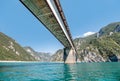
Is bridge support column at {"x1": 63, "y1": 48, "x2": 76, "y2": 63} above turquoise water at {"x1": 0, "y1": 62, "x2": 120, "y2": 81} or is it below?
above

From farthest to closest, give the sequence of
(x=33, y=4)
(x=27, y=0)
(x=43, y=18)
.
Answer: (x=43, y=18), (x=33, y=4), (x=27, y=0)

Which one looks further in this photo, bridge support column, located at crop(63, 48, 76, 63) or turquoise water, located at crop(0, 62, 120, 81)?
bridge support column, located at crop(63, 48, 76, 63)

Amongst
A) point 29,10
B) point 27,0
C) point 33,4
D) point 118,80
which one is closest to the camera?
point 118,80

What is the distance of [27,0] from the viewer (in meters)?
35.8

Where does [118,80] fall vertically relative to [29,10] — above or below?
below

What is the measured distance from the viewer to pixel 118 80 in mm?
26312

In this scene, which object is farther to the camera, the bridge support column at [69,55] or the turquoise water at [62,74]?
the bridge support column at [69,55]

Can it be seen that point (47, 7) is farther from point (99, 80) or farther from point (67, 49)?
point (67, 49)

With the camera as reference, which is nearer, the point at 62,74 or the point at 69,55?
the point at 62,74

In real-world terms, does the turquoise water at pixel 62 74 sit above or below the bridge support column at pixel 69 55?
below

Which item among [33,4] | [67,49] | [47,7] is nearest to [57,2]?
[47,7]

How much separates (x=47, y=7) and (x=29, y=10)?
373 centimetres

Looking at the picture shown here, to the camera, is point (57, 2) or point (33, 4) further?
point (57, 2)

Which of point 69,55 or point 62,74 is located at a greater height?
point 69,55
